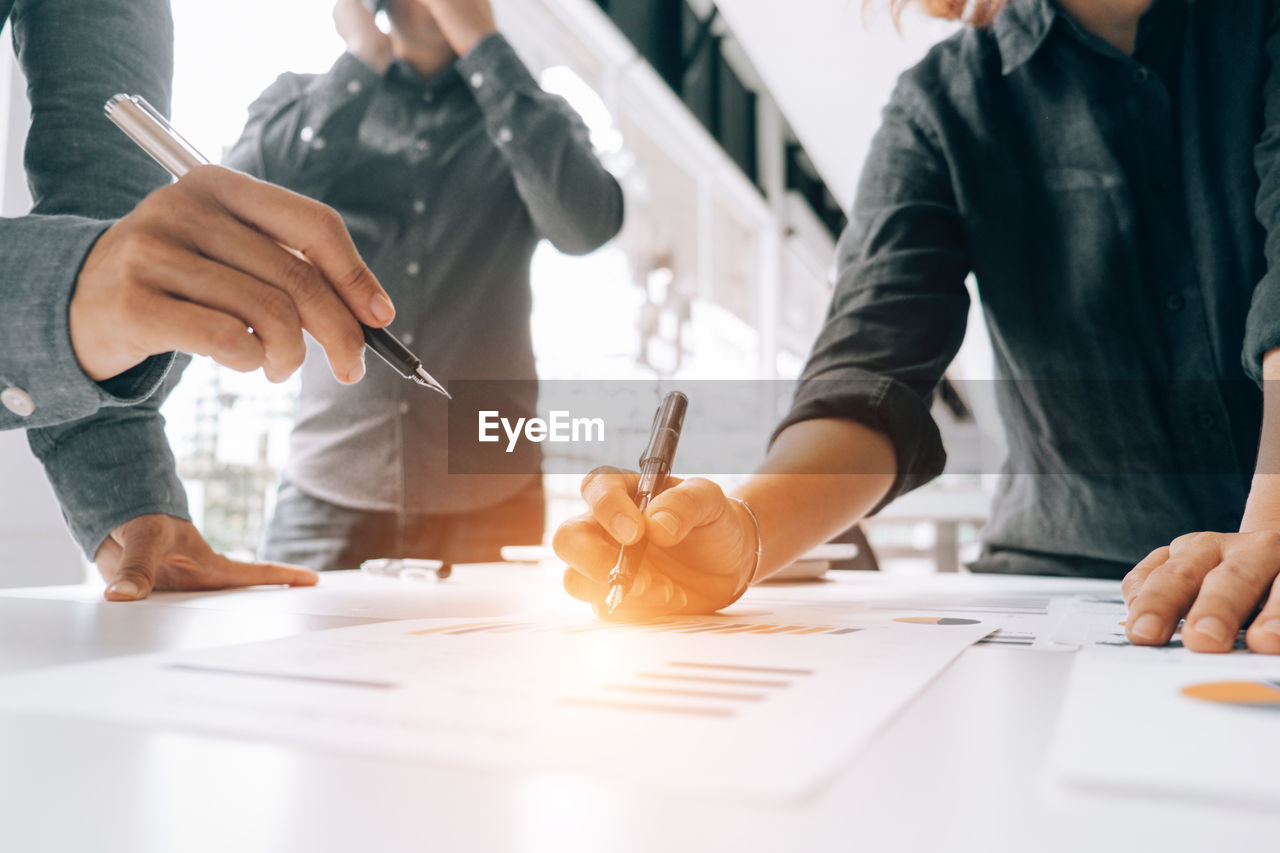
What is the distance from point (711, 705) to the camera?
295 millimetres

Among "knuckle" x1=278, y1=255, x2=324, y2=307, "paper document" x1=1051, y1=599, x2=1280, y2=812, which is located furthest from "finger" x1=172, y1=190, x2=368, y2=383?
"paper document" x1=1051, y1=599, x2=1280, y2=812

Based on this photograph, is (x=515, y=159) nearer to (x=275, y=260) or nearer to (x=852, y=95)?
(x=275, y=260)

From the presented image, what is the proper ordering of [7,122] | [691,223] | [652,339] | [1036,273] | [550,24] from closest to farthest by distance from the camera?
[1036,273]
[7,122]
[550,24]
[652,339]
[691,223]

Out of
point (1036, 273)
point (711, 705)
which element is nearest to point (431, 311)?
point (1036, 273)

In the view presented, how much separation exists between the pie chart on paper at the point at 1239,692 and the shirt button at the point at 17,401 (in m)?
0.64

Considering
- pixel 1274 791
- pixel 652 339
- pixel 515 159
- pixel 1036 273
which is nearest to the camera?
pixel 1274 791

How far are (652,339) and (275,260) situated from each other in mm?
3575

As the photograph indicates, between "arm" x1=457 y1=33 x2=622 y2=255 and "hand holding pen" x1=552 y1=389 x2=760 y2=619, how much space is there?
845 mm

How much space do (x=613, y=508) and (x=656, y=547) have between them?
0.05 metres

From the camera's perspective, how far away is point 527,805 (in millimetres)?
210

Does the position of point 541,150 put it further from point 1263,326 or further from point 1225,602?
point 1225,602

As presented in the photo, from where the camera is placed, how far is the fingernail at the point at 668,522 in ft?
1.88

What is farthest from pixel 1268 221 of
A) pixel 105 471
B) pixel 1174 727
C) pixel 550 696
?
pixel 105 471

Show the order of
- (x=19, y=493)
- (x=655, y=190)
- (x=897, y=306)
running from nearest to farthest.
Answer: (x=897, y=306)
(x=19, y=493)
(x=655, y=190)
